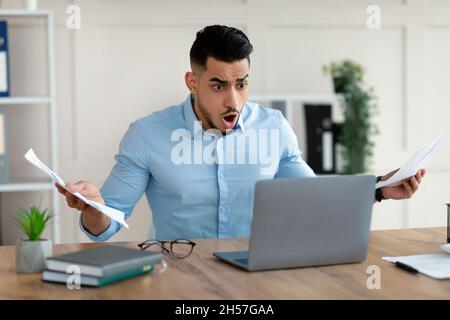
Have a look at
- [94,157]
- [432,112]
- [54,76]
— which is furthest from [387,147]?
[54,76]

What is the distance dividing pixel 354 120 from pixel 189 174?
5.68 feet

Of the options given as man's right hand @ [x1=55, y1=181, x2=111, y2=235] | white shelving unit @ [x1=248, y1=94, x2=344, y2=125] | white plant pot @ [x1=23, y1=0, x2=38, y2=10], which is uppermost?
white plant pot @ [x1=23, y1=0, x2=38, y2=10]

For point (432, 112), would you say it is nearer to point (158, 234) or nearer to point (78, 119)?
point (78, 119)

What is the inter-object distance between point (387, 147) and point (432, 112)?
381 mm

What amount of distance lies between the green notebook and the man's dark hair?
932mm

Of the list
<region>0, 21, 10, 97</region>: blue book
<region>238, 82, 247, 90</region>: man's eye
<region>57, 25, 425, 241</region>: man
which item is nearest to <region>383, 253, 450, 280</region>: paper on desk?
<region>57, 25, 425, 241</region>: man

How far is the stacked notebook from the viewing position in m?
1.68

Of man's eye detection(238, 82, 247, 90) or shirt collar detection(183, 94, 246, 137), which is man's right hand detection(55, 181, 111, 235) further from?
man's eye detection(238, 82, 247, 90)

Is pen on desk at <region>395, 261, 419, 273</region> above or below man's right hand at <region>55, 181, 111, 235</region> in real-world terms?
below

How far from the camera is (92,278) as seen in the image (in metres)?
1.68

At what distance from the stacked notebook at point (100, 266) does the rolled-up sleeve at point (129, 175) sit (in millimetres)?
A: 704

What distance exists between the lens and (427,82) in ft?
14.6

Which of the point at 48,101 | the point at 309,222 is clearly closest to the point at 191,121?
the point at 309,222
